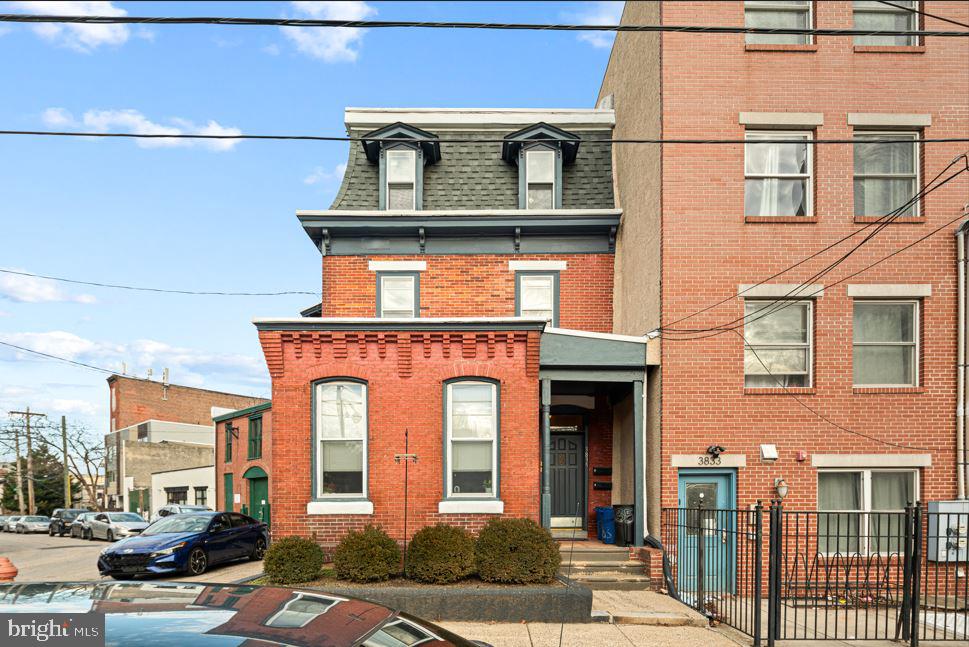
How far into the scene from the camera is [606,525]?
14.9 metres

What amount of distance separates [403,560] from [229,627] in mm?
9115

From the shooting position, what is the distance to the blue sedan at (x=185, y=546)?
14.8 metres

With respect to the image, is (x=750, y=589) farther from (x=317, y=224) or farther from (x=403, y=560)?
(x=317, y=224)

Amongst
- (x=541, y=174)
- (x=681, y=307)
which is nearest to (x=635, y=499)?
(x=681, y=307)

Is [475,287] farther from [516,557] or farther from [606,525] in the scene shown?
[516,557]

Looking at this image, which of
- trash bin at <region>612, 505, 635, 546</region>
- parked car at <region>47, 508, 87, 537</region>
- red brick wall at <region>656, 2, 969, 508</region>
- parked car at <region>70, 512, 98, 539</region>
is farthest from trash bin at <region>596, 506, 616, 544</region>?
parked car at <region>47, 508, 87, 537</region>

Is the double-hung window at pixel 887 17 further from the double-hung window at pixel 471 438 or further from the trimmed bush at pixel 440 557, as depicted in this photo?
the trimmed bush at pixel 440 557

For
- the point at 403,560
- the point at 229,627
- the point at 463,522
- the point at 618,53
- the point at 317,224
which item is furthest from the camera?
the point at 618,53

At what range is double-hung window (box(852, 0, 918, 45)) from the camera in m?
14.0

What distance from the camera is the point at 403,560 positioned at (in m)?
11.6

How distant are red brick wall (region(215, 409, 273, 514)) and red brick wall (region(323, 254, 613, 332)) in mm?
10702

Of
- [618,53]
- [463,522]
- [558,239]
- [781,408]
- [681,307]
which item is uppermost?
[618,53]

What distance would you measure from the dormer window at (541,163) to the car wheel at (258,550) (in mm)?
10095

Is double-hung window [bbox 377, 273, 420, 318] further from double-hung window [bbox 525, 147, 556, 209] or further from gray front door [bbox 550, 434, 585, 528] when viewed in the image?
gray front door [bbox 550, 434, 585, 528]
